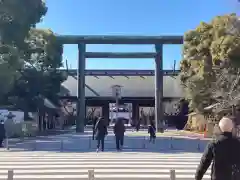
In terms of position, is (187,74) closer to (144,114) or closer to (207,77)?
(207,77)

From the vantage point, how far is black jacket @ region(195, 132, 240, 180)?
17.8ft

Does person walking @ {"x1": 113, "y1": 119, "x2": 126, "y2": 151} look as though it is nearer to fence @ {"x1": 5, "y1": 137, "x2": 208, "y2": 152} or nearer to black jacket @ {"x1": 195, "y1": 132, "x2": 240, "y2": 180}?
fence @ {"x1": 5, "y1": 137, "x2": 208, "y2": 152}

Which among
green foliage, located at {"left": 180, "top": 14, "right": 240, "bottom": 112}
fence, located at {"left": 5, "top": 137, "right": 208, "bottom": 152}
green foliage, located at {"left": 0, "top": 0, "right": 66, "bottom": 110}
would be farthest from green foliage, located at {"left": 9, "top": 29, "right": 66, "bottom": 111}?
fence, located at {"left": 5, "top": 137, "right": 208, "bottom": 152}

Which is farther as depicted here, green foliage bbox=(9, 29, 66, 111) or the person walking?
green foliage bbox=(9, 29, 66, 111)

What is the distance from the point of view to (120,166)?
12805 mm

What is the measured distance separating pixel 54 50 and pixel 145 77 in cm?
2443

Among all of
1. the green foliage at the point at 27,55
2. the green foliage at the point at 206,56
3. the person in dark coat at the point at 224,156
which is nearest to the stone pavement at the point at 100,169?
the person in dark coat at the point at 224,156

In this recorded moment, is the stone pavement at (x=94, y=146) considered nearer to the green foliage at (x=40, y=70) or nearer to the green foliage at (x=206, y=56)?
the green foliage at (x=206, y=56)

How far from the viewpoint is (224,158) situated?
5.46 meters

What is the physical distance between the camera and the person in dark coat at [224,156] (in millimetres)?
5434

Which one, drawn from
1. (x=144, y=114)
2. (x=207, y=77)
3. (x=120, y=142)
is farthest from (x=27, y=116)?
(x=144, y=114)

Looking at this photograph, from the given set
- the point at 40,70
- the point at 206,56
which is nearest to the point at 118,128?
the point at 206,56

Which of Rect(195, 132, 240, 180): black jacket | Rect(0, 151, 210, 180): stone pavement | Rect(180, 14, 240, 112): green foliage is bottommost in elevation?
Rect(0, 151, 210, 180): stone pavement

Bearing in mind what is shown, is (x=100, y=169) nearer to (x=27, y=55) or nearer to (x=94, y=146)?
(x=94, y=146)
